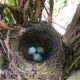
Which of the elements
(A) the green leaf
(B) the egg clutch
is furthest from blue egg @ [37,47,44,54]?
(A) the green leaf

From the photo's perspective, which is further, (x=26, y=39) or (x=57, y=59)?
(x=26, y=39)

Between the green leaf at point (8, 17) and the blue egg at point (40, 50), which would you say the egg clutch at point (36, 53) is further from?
the green leaf at point (8, 17)

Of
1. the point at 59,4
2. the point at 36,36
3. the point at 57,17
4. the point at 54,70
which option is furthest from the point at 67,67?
the point at 59,4

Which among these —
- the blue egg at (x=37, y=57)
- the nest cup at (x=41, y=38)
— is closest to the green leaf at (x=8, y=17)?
the nest cup at (x=41, y=38)

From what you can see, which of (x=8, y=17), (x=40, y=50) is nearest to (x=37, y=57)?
(x=40, y=50)

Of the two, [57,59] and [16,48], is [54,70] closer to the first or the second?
[57,59]

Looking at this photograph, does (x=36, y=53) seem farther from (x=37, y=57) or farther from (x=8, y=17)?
(x=8, y=17)

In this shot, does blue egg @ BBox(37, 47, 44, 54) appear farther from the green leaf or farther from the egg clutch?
the green leaf
